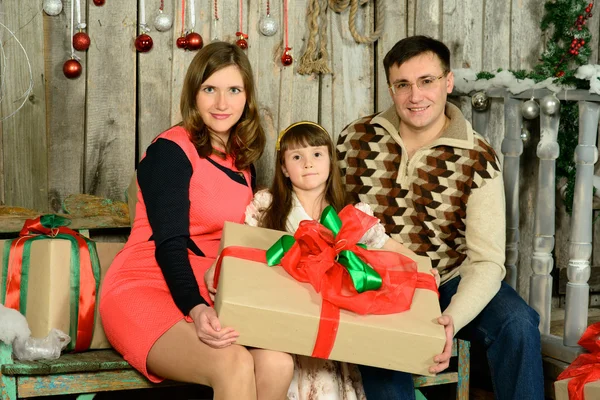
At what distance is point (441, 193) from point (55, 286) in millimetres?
1329

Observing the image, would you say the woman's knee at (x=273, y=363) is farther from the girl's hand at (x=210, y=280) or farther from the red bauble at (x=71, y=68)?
the red bauble at (x=71, y=68)

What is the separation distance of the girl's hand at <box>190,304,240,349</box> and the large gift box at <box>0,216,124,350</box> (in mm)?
553

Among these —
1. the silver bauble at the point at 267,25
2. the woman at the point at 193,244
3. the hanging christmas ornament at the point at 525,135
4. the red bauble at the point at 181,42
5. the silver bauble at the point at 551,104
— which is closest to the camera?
the woman at the point at 193,244

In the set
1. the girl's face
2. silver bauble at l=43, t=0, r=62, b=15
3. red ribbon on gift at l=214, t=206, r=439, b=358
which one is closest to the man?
the girl's face

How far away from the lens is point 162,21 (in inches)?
128

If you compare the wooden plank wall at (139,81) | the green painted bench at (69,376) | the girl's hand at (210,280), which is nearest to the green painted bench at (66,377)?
the green painted bench at (69,376)

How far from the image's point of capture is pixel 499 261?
273 cm

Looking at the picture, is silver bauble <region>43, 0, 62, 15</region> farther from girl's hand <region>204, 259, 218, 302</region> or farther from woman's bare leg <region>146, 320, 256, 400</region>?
woman's bare leg <region>146, 320, 256, 400</region>

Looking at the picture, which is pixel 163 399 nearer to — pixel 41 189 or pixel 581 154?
pixel 41 189

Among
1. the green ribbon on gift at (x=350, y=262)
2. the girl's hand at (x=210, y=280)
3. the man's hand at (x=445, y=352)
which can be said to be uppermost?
the green ribbon on gift at (x=350, y=262)

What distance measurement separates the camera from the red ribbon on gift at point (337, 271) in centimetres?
217

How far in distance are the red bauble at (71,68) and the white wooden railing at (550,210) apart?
1657mm

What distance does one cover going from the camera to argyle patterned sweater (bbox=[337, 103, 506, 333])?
2.76 meters

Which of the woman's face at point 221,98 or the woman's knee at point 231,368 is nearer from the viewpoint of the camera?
the woman's knee at point 231,368
